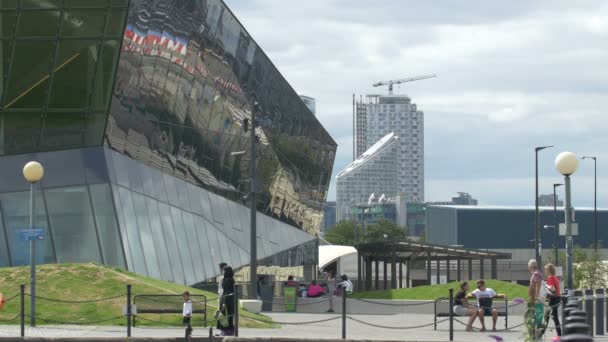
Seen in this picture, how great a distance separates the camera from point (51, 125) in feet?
129

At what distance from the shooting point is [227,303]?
2669 cm

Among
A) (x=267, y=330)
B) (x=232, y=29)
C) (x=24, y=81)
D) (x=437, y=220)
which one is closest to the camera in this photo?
(x=267, y=330)

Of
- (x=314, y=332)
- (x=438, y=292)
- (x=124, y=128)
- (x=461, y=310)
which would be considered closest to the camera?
(x=314, y=332)

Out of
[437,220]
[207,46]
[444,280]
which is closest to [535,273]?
[207,46]

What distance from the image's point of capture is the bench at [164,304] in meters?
29.0

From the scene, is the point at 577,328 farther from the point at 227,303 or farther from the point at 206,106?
the point at 206,106

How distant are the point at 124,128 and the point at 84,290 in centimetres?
1190

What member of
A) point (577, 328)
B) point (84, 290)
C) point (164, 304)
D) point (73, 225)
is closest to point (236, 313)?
point (164, 304)

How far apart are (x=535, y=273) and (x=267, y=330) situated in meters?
6.61

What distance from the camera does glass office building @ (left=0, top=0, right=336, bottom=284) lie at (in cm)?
3803

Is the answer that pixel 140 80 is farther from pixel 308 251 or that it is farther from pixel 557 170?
pixel 308 251

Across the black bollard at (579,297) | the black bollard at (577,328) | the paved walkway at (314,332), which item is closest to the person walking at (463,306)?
the paved walkway at (314,332)

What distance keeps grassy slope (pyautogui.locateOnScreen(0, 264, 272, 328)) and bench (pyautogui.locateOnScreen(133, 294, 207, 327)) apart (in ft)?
0.56

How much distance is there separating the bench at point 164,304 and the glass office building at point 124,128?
9.16m
